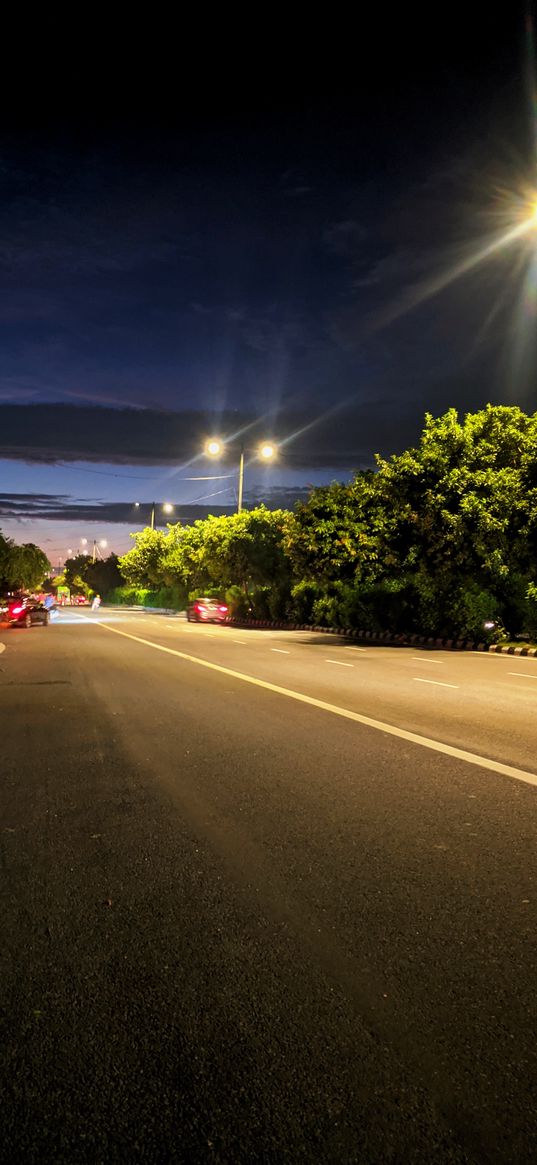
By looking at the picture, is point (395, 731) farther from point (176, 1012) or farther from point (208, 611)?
point (208, 611)

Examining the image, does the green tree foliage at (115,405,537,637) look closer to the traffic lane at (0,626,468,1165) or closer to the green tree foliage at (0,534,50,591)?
the traffic lane at (0,626,468,1165)

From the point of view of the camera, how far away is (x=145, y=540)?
8694 cm

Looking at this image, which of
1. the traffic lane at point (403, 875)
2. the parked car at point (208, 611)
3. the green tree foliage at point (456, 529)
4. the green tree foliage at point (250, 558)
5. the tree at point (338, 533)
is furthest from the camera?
the parked car at point (208, 611)

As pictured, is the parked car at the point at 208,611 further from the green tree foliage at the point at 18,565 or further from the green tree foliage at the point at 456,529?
the green tree foliage at the point at 18,565

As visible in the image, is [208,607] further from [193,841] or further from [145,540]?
[193,841]

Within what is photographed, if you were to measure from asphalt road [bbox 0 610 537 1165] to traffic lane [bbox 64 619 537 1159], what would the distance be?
1cm

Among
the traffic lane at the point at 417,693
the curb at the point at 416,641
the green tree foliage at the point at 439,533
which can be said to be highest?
the green tree foliage at the point at 439,533

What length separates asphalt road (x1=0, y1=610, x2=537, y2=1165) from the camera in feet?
7.58

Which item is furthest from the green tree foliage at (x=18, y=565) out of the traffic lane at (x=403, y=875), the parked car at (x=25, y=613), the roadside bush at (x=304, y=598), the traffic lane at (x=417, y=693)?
the traffic lane at (x=403, y=875)

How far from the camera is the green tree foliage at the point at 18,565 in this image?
260 feet

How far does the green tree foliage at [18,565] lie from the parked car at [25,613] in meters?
32.6

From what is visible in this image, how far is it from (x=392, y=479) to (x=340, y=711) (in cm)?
1775

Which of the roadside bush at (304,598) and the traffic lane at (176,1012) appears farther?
the roadside bush at (304,598)

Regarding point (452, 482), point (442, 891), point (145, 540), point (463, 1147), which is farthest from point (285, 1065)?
point (145, 540)
